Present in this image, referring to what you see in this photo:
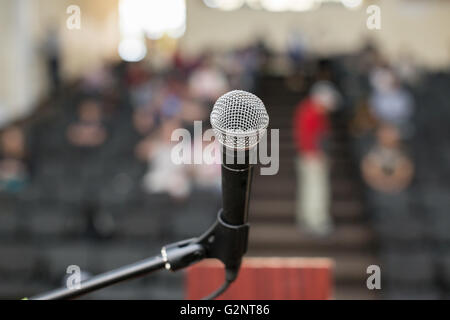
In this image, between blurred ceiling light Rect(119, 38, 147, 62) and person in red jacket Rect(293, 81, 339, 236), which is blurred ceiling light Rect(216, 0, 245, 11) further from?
person in red jacket Rect(293, 81, 339, 236)

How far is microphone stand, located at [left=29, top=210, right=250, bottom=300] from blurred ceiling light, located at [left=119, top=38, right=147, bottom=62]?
8.16 meters

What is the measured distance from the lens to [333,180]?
5.94 metres

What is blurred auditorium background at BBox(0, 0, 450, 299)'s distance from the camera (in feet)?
14.2

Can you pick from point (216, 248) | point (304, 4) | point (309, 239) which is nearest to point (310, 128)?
point (309, 239)

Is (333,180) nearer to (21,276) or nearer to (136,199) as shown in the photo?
(136,199)

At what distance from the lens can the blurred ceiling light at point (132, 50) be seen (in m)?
9.04

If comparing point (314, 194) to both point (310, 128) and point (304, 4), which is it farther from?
point (304, 4)

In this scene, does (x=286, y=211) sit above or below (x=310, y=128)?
below

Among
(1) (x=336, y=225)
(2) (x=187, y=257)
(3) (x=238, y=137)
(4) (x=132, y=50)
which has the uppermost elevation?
(4) (x=132, y=50)

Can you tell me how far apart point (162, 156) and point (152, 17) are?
472 cm

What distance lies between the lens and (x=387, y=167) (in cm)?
507

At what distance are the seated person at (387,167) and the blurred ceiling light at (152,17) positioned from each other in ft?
14.6
